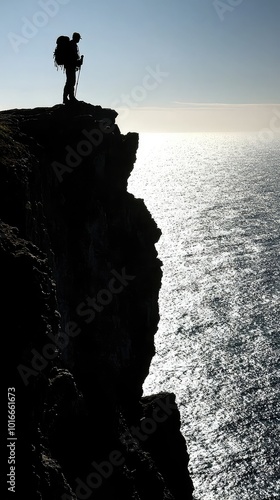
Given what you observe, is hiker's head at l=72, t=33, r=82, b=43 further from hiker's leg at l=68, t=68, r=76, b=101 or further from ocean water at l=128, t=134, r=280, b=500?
ocean water at l=128, t=134, r=280, b=500

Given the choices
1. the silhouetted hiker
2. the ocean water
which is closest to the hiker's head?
the silhouetted hiker

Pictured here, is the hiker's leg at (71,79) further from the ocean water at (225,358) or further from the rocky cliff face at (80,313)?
the ocean water at (225,358)

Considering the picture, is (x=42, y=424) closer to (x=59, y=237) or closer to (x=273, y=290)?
(x=59, y=237)

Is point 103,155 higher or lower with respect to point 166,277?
lower

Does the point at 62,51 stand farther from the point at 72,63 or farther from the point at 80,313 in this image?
the point at 80,313

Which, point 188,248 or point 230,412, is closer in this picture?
point 230,412

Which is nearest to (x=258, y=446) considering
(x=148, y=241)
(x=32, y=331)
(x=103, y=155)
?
(x=148, y=241)
